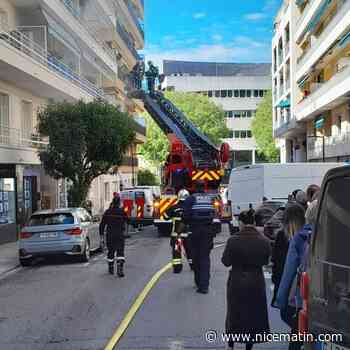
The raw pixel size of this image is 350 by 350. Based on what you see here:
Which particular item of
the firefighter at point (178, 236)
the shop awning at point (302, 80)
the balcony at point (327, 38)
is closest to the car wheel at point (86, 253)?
the firefighter at point (178, 236)

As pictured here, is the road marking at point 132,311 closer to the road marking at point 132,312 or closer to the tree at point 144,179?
the road marking at point 132,312

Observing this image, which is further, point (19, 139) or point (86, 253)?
point (19, 139)

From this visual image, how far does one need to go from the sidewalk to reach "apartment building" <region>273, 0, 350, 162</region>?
17.6m

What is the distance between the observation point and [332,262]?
3779 mm

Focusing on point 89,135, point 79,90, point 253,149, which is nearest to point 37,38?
point 79,90

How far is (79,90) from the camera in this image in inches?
1145

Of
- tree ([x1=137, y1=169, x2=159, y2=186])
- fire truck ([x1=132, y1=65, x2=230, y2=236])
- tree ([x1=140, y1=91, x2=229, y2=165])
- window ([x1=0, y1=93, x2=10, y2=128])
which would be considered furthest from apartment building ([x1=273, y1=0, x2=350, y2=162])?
window ([x1=0, y1=93, x2=10, y2=128])

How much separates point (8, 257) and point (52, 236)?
3135mm

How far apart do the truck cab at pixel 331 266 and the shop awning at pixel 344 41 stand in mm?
27588

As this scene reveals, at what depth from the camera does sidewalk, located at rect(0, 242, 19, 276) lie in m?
15.2

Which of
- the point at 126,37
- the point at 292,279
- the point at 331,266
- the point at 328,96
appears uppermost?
the point at 126,37

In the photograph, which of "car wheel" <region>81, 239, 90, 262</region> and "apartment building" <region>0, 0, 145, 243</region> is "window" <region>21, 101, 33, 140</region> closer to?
"apartment building" <region>0, 0, 145, 243</region>

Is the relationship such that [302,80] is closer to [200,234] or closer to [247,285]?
[200,234]

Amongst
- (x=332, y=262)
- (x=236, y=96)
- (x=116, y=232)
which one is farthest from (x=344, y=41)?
(x=236, y=96)
